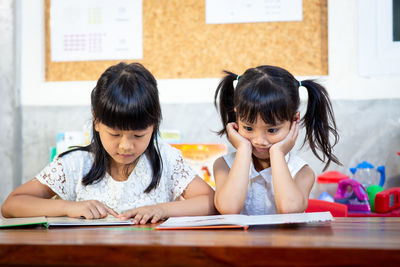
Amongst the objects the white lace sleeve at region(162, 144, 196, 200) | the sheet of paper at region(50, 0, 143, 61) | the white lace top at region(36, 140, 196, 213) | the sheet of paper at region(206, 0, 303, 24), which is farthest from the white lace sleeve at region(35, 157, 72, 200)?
the sheet of paper at region(206, 0, 303, 24)

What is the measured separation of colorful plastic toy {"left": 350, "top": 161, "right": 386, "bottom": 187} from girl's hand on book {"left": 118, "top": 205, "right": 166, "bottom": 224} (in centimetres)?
125

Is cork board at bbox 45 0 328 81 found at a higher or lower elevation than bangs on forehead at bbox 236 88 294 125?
higher

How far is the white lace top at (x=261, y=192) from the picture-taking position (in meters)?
1.38

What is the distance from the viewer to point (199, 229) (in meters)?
0.83

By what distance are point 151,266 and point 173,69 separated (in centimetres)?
176

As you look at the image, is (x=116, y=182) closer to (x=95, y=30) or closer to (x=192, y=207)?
(x=192, y=207)

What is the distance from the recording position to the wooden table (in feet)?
1.91

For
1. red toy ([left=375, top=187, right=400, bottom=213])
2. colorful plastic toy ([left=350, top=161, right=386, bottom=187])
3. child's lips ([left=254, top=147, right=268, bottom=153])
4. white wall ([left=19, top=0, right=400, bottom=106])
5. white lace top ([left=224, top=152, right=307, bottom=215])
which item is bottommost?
red toy ([left=375, top=187, right=400, bottom=213])

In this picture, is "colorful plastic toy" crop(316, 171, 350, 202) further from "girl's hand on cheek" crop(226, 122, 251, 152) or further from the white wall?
"girl's hand on cheek" crop(226, 122, 251, 152)

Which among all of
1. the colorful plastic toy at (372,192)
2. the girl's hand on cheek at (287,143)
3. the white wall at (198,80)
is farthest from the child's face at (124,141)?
the colorful plastic toy at (372,192)

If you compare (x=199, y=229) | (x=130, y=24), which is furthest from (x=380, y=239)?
(x=130, y=24)

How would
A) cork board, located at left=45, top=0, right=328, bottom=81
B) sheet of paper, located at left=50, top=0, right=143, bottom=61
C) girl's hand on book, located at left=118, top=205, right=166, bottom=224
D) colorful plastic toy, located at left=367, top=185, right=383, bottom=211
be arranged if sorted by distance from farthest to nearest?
sheet of paper, located at left=50, top=0, right=143, bottom=61 → cork board, located at left=45, top=0, right=328, bottom=81 → colorful plastic toy, located at left=367, top=185, right=383, bottom=211 → girl's hand on book, located at left=118, top=205, right=166, bottom=224

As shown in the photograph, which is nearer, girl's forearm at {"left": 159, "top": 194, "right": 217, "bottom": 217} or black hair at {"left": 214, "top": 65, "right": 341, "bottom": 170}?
girl's forearm at {"left": 159, "top": 194, "right": 217, "bottom": 217}

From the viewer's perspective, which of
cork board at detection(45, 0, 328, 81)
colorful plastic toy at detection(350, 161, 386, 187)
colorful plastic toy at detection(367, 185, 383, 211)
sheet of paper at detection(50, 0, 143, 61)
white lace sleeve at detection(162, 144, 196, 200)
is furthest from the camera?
sheet of paper at detection(50, 0, 143, 61)
